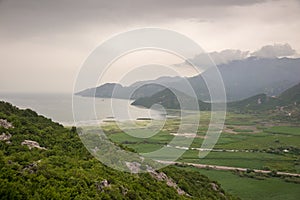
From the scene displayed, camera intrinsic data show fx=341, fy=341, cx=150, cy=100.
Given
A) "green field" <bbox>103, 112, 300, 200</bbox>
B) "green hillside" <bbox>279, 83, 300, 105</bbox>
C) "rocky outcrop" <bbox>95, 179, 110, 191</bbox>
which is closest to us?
"rocky outcrop" <bbox>95, 179, 110, 191</bbox>

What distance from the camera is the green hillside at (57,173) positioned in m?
8.46

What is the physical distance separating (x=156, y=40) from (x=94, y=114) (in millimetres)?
2641

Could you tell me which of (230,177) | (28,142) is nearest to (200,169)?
A: (230,177)

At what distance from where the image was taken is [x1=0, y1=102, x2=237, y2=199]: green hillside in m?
8.46

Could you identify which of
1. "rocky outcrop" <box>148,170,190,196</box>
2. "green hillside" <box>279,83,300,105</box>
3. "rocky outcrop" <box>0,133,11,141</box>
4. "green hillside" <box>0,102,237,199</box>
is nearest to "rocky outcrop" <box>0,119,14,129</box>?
"green hillside" <box>0,102,237,199</box>

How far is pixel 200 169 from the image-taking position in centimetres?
3412

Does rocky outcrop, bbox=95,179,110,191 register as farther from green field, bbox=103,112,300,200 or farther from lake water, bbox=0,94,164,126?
green field, bbox=103,112,300,200

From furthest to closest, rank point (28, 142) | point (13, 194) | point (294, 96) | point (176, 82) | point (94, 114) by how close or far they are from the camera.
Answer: point (294, 96)
point (28, 142)
point (176, 82)
point (94, 114)
point (13, 194)

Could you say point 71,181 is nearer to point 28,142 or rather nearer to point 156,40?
point 28,142

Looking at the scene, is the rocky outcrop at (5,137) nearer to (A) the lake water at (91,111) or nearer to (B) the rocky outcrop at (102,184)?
(A) the lake water at (91,111)

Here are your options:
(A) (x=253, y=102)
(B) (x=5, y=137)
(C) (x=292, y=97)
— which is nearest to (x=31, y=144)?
(B) (x=5, y=137)

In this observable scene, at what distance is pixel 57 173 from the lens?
9367mm

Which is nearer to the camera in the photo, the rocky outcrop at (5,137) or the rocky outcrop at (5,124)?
the rocky outcrop at (5,137)

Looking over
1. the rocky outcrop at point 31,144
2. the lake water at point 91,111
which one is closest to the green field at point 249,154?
the lake water at point 91,111
